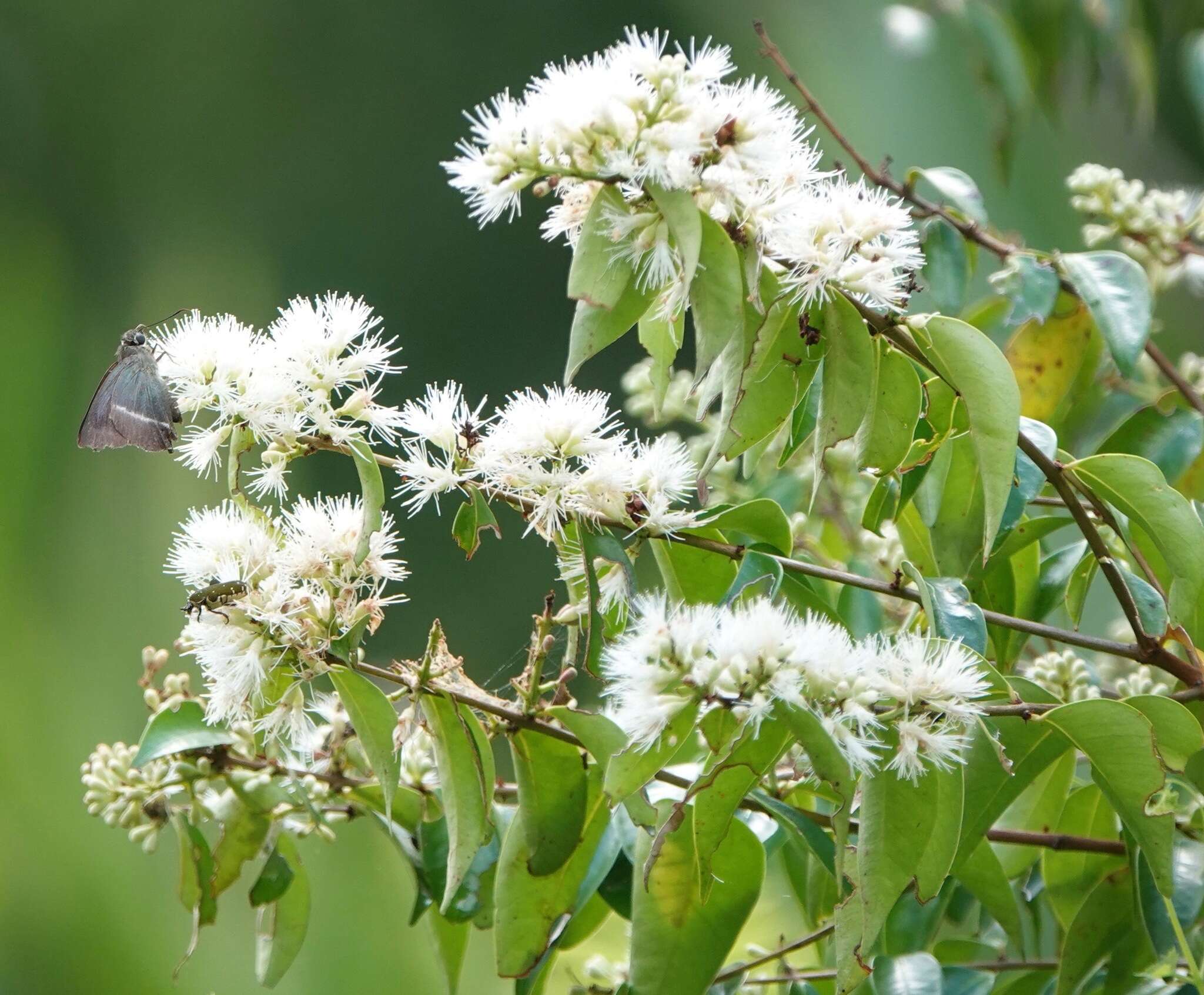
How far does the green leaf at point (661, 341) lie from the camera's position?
0.64 meters

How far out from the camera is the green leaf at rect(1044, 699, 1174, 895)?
1.96 feet

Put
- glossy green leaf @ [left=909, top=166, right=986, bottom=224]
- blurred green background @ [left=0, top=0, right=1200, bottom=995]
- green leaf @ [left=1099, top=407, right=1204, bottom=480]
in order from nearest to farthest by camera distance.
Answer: green leaf @ [left=1099, top=407, right=1204, bottom=480], glossy green leaf @ [left=909, top=166, right=986, bottom=224], blurred green background @ [left=0, top=0, right=1200, bottom=995]

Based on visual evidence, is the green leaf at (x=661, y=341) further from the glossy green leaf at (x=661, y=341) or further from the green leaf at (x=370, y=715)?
the green leaf at (x=370, y=715)

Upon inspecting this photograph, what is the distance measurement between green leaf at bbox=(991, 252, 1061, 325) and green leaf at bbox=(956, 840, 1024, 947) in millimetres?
390

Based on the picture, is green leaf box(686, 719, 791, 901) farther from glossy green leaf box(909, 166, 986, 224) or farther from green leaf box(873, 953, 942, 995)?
glossy green leaf box(909, 166, 986, 224)

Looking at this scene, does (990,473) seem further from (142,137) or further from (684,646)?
(142,137)

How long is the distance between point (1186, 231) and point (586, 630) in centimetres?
74

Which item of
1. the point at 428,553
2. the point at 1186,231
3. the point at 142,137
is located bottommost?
the point at 1186,231

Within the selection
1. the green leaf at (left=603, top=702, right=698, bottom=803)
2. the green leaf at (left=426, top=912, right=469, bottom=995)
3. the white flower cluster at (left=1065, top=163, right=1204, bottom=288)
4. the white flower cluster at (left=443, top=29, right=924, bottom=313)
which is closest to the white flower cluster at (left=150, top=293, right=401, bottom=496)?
the white flower cluster at (left=443, top=29, right=924, bottom=313)

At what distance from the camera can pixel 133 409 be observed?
2.76 ft

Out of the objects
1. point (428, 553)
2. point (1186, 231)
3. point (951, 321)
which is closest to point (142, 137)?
point (428, 553)

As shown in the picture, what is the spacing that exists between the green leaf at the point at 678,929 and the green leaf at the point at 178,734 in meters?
0.28

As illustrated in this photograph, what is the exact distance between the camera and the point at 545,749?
0.66m

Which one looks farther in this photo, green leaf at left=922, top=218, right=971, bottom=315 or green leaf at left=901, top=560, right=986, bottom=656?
green leaf at left=922, top=218, right=971, bottom=315
